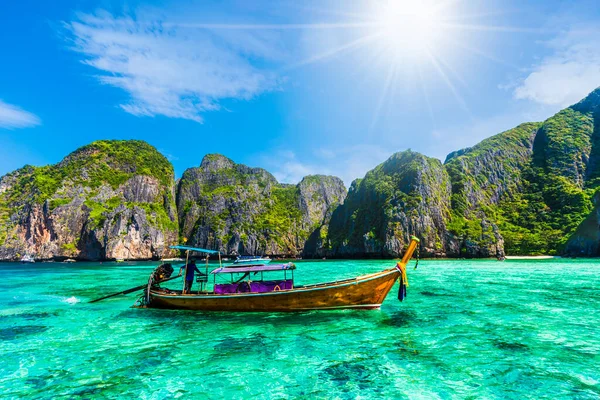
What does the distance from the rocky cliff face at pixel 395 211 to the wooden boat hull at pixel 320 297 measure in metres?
85.0

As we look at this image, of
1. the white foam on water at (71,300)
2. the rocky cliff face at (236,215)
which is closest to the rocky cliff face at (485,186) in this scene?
the rocky cliff face at (236,215)

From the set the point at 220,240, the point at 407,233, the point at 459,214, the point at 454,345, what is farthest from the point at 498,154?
the point at 454,345

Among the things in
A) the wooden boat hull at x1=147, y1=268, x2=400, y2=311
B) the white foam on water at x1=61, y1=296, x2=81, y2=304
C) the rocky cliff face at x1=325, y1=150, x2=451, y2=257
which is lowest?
the white foam on water at x1=61, y1=296, x2=81, y2=304

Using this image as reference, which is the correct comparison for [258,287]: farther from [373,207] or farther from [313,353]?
[373,207]

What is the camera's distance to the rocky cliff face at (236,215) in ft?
500

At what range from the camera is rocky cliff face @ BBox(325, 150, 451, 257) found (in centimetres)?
10075

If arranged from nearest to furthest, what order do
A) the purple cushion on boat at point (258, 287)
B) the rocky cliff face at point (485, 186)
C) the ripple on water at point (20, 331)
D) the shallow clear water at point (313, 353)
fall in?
the shallow clear water at point (313, 353), the ripple on water at point (20, 331), the purple cushion on boat at point (258, 287), the rocky cliff face at point (485, 186)

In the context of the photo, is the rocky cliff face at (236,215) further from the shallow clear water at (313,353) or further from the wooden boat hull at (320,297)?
the shallow clear water at (313,353)

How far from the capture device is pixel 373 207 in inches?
4818

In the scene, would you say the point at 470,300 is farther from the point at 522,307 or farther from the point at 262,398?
the point at 262,398

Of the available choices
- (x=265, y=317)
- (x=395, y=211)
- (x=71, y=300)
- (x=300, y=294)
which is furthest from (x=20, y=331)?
(x=395, y=211)

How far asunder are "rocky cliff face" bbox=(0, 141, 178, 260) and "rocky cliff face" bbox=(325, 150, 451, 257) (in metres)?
81.5

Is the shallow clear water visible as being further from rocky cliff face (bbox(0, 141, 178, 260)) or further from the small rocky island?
rocky cliff face (bbox(0, 141, 178, 260))

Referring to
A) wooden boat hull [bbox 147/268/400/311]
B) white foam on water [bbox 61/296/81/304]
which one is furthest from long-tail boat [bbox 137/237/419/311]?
white foam on water [bbox 61/296/81/304]
